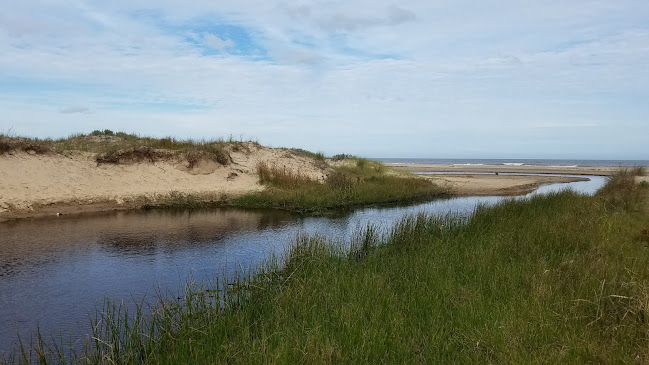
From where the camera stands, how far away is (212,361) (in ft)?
15.5

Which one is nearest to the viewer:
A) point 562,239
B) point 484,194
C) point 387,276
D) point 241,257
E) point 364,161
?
point 387,276

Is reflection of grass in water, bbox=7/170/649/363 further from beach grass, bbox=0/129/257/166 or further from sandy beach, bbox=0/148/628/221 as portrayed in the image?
beach grass, bbox=0/129/257/166

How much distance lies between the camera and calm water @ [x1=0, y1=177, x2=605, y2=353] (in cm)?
736

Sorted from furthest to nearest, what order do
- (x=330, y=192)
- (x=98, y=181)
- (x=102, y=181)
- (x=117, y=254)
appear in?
(x=330, y=192) < (x=102, y=181) < (x=98, y=181) < (x=117, y=254)

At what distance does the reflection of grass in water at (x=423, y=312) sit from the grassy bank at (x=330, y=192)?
1087 cm

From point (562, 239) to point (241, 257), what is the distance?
22.9 ft

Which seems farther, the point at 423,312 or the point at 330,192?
the point at 330,192

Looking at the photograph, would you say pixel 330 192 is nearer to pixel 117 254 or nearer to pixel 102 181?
pixel 102 181

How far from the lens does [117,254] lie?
1114 centimetres

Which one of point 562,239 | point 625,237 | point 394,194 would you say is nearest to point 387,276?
point 562,239

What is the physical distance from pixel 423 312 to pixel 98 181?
1853 centimetres

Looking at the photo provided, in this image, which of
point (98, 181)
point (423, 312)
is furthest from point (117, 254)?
point (98, 181)

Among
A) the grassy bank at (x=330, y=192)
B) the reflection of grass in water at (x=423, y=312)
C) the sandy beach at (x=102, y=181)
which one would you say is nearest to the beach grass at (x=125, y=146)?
the sandy beach at (x=102, y=181)

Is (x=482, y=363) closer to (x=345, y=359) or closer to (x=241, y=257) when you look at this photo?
(x=345, y=359)
